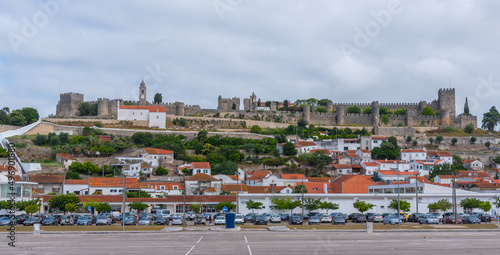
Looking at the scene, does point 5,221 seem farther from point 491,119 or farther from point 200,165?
point 491,119

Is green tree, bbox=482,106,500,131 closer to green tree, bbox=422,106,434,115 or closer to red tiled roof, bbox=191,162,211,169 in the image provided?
green tree, bbox=422,106,434,115

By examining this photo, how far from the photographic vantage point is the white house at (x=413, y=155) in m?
78.7

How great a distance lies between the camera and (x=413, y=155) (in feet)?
260

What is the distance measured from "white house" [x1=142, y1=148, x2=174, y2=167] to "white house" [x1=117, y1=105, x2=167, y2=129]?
17083 mm

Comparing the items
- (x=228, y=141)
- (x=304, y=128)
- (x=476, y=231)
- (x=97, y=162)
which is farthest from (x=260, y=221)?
(x=304, y=128)

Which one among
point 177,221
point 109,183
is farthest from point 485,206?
point 109,183

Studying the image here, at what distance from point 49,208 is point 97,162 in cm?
2184

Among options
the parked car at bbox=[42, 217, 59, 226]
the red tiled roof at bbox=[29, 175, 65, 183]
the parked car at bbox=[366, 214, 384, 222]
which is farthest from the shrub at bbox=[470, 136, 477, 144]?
the parked car at bbox=[42, 217, 59, 226]

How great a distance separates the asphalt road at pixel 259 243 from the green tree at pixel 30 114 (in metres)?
77.3

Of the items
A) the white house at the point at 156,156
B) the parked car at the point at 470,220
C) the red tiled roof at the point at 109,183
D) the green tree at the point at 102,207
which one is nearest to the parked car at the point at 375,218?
the parked car at the point at 470,220

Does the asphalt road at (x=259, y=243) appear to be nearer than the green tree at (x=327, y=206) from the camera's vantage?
Yes

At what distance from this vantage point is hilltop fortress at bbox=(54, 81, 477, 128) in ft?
320

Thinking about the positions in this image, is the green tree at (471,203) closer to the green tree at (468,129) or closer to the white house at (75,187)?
the white house at (75,187)

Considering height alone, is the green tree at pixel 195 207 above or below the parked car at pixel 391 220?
Answer: below
